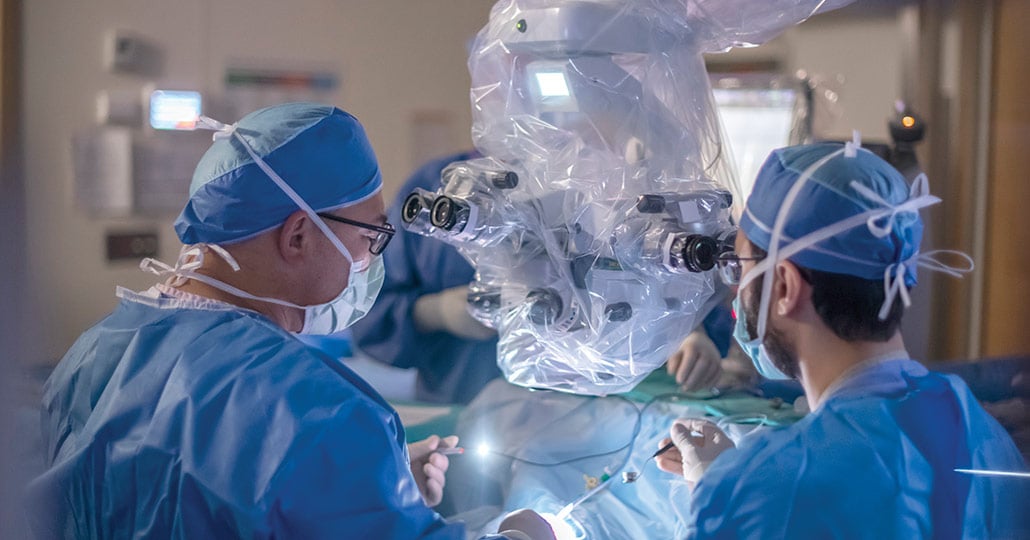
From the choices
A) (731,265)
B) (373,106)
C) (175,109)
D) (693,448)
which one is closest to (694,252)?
(731,265)

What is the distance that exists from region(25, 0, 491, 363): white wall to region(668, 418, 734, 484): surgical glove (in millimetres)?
963

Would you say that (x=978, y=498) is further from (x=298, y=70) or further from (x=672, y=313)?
(x=298, y=70)

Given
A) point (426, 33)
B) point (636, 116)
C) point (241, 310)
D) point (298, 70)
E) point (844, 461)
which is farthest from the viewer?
point (426, 33)

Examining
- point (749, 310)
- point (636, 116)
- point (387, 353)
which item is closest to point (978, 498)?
point (749, 310)

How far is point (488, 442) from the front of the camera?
1528 millimetres

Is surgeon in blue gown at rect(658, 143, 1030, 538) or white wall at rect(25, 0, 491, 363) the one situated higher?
white wall at rect(25, 0, 491, 363)

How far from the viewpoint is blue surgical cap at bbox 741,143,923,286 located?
3.31ft

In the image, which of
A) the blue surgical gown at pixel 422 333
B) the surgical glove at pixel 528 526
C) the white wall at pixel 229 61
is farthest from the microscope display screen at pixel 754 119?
the surgical glove at pixel 528 526

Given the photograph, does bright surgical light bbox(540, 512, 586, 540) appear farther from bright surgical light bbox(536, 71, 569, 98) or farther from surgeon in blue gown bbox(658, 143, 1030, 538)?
bright surgical light bbox(536, 71, 569, 98)

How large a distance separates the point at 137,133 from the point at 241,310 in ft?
3.84

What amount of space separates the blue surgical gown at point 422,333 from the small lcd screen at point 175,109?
2.04ft

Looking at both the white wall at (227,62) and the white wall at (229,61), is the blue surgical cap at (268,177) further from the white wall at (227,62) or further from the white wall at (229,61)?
the white wall at (227,62)

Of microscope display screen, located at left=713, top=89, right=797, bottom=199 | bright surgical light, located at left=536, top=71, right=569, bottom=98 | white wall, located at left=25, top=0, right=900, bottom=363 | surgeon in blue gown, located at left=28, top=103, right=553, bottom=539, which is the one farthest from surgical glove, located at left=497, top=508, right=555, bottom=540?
microscope display screen, located at left=713, top=89, right=797, bottom=199

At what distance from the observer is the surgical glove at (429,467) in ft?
4.26
